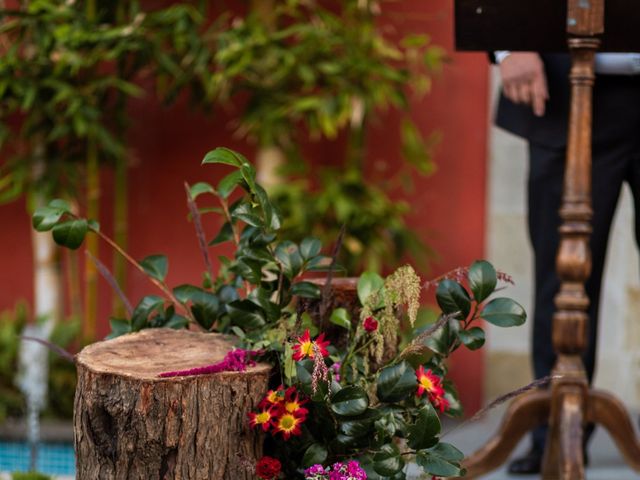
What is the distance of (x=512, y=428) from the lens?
9.21ft

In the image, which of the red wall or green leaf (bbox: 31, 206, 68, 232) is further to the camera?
the red wall

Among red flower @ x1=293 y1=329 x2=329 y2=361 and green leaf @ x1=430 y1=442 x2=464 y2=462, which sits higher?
red flower @ x1=293 y1=329 x2=329 y2=361

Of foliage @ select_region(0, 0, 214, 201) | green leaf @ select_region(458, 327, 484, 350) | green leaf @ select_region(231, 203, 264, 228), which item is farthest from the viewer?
foliage @ select_region(0, 0, 214, 201)

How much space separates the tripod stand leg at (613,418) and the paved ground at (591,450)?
20 centimetres

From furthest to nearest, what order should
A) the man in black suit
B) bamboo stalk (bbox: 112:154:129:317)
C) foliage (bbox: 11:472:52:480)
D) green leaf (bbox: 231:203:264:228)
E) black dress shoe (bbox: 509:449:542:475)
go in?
bamboo stalk (bbox: 112:154:129:317)
black dress shoe (bbox: 509:449:542:475)
the man in black suit
foliage (bbox: 11:472:52:480)
green leaf (bbox: 231:203:264:228)

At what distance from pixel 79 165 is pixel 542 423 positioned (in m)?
2.05

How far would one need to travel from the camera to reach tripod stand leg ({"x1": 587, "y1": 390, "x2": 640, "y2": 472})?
2.75m

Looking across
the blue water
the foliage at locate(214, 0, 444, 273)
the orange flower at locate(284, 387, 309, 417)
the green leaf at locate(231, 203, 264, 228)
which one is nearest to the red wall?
the foliage at locate(214, 0, 444, 273)

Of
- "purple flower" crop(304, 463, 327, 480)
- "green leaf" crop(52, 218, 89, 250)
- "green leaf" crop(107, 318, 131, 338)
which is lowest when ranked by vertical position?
"purple flower" crop(304, 463, 327, 480)

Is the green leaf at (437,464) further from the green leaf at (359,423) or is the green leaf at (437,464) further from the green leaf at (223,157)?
Answer: the green leaf at (223,157)

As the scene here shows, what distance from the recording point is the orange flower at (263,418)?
1826 millimetres

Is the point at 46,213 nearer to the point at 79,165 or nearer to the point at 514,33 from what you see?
the point at 514,33

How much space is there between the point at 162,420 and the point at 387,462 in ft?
1.23

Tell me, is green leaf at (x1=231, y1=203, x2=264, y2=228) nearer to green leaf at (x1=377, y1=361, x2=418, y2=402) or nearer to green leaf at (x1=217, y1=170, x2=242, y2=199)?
green leaf at (x1=217, y1=170, x2=242, y2=199)
